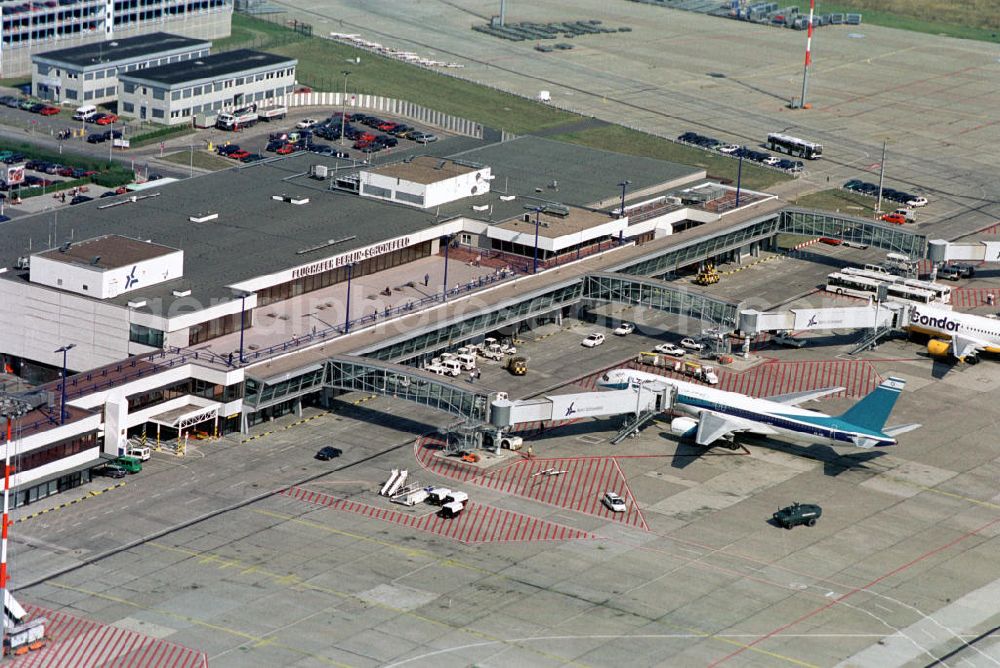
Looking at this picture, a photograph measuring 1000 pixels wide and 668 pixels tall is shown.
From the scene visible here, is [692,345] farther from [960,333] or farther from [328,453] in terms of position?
[328,453]

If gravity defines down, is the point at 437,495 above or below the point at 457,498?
below

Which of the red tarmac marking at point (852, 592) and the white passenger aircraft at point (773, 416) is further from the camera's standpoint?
the white passenger aircraft at point (773, 416)

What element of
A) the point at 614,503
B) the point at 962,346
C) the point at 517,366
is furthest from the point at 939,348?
the point at 614,503

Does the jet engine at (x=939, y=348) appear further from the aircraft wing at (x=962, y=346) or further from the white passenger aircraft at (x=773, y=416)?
the white passenger aircraft at (x=773, y=416)

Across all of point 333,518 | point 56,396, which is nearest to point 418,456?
point 333,518

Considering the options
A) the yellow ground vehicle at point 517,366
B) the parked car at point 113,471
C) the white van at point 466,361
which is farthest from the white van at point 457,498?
the yellow ground vehicle at point 517,366

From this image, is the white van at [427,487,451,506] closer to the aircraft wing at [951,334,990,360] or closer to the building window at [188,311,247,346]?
the building window at [188,311,247,346]

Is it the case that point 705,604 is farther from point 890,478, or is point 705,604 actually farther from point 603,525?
point 890,478
